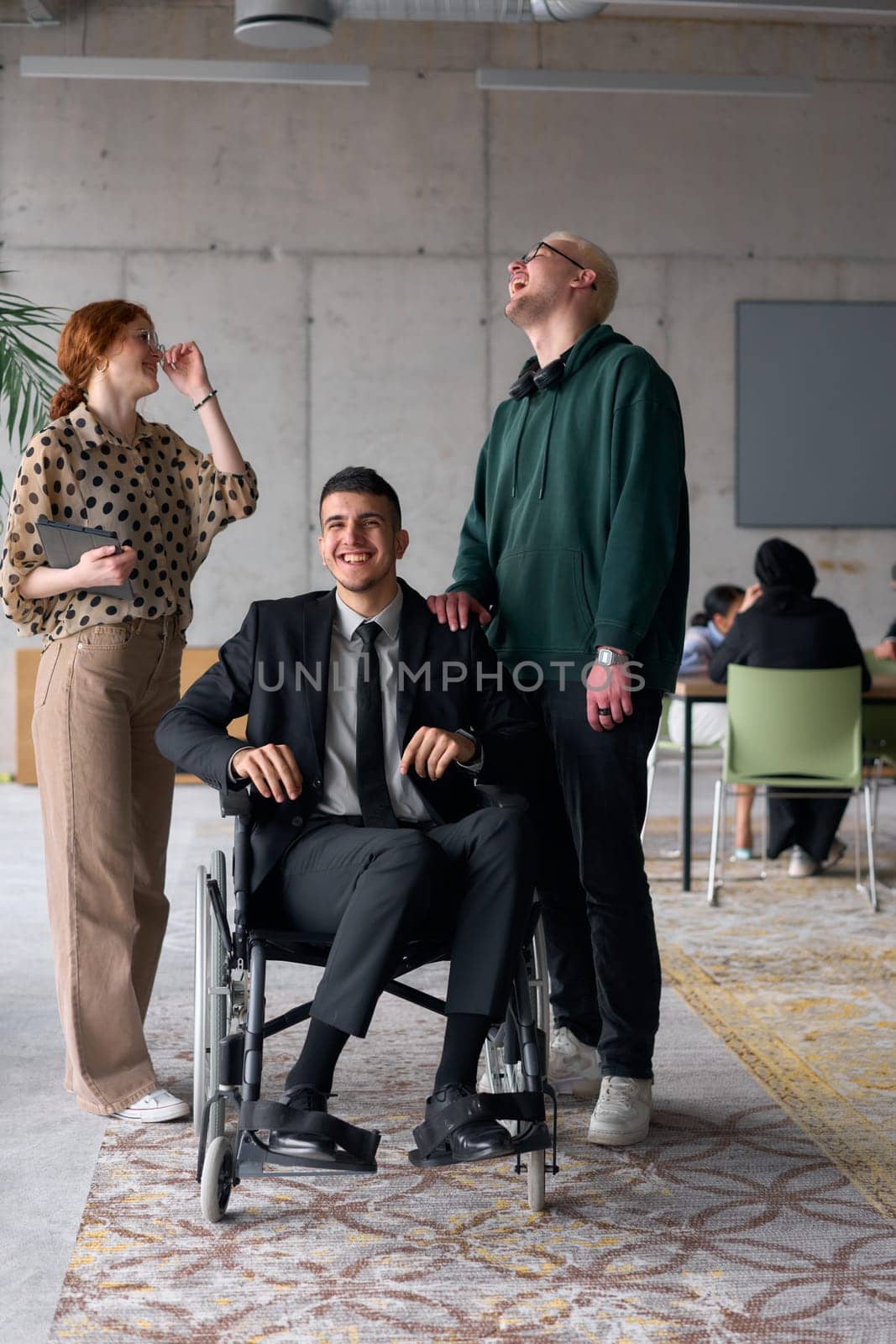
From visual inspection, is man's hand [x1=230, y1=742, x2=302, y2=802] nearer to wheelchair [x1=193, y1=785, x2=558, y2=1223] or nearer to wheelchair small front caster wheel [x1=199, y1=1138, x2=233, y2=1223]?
wheelchair [x1=193, y1=785, x2=558, y2=1223]

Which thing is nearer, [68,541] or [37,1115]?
[68,541]

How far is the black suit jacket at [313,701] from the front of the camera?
243cm

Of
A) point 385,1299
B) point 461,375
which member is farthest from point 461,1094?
point 461,375

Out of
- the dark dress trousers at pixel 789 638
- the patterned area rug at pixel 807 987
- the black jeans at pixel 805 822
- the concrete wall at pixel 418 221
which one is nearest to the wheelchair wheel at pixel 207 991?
the patterned area rug at pixel 807 987

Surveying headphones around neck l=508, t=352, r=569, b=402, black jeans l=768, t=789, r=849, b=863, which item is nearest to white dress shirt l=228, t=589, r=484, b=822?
headphones around neck l=508, t=352, r=569, b=402

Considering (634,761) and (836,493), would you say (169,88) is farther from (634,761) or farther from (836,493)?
(634,761)

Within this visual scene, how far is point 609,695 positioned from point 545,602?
26 centimetres

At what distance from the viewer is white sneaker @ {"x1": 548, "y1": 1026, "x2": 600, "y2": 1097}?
9.50 ft

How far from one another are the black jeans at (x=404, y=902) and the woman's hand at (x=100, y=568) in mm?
620

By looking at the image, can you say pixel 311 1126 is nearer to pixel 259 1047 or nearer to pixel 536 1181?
pixel 259 1047

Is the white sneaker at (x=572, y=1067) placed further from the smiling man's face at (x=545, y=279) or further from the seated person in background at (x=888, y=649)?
the seated person in background at (x=888, y=649)

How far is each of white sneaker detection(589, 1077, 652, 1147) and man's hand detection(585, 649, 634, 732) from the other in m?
0.68

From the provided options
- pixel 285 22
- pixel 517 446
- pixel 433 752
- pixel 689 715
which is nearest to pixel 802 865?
pixel 689 715

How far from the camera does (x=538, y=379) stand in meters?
2.77
